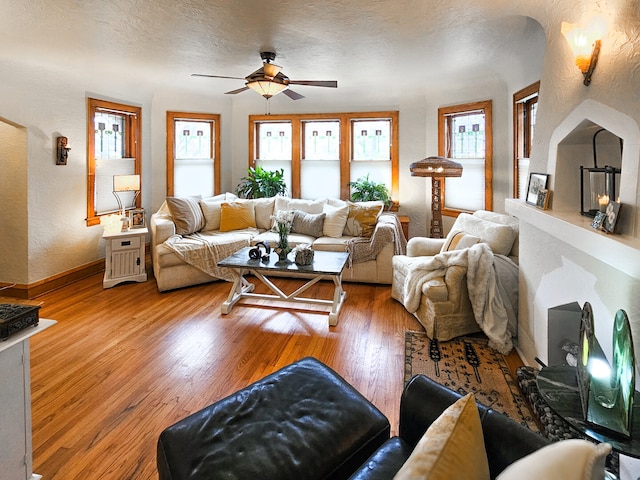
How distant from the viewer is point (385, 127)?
20.3 ft

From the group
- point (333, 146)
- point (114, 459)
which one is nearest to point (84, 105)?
point (333, 146)

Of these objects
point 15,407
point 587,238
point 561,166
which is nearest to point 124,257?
point 15,407

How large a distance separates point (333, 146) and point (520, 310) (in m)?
4.14

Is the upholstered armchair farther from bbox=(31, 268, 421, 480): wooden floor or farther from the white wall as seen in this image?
bbox=(31, 268, 421, 480): wooden floor

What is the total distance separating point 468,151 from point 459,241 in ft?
6.91

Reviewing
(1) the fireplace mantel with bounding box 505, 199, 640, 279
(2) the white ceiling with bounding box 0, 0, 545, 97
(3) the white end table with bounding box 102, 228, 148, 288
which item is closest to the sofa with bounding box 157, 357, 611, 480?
(1) the fireplace mantel with bounding box 505, 199, 640, 279

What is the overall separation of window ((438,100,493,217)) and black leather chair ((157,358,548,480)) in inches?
164

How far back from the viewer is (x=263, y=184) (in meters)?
6.35

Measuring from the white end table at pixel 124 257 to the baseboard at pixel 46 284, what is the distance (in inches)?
16.2

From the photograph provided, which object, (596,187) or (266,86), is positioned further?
(266,86)

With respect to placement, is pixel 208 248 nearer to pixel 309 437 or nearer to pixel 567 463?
pixel 309 437

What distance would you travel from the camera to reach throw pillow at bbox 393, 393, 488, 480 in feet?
2.85

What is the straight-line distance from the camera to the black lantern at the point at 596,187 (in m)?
2.01

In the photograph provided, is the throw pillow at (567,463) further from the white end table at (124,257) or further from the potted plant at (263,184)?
the potted plant at (263,184)
